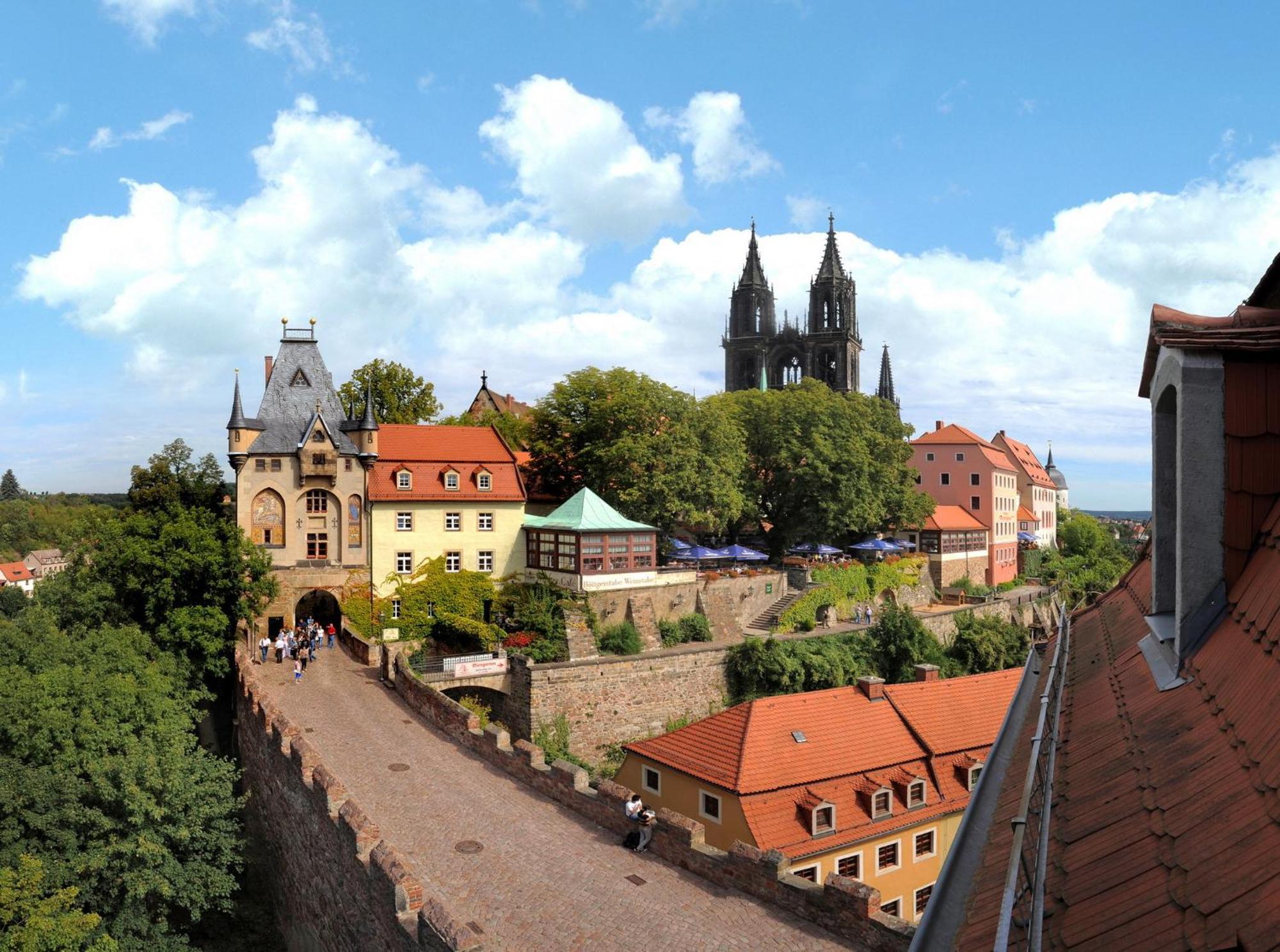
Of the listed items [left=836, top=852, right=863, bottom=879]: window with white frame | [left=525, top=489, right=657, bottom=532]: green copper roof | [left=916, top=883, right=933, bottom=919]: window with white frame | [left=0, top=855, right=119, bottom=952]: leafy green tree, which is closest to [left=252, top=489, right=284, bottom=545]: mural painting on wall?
[left=525, top=489, right=657, bottom=532]: green copper roof

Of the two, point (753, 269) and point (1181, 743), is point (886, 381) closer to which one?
point (753, 269)

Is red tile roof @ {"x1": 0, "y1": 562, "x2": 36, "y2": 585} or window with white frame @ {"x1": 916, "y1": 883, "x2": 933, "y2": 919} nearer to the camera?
window with white frame @ {"x1": 916, "y1": 883, "x2": 933, "y2": 919}

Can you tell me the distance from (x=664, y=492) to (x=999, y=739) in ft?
98.3

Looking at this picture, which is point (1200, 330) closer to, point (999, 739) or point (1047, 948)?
point (1047, 948)

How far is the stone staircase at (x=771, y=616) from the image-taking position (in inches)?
1399

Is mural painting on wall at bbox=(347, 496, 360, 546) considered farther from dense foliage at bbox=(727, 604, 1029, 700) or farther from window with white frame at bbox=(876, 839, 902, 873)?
window with white frame at bbox=(876, 839, 902, 873)

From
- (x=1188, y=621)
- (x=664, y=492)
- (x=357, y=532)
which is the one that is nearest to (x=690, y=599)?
(x=664, y=492)

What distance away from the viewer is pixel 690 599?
1326 inches

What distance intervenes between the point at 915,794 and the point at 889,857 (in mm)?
1778

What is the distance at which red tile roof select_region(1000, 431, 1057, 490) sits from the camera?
75.6 meters

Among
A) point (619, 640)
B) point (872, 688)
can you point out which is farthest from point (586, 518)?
point (872, 688)

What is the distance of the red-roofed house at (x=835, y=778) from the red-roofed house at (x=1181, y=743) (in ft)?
50.4

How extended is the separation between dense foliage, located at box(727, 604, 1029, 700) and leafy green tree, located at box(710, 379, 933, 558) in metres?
7.14

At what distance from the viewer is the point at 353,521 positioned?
104ft
